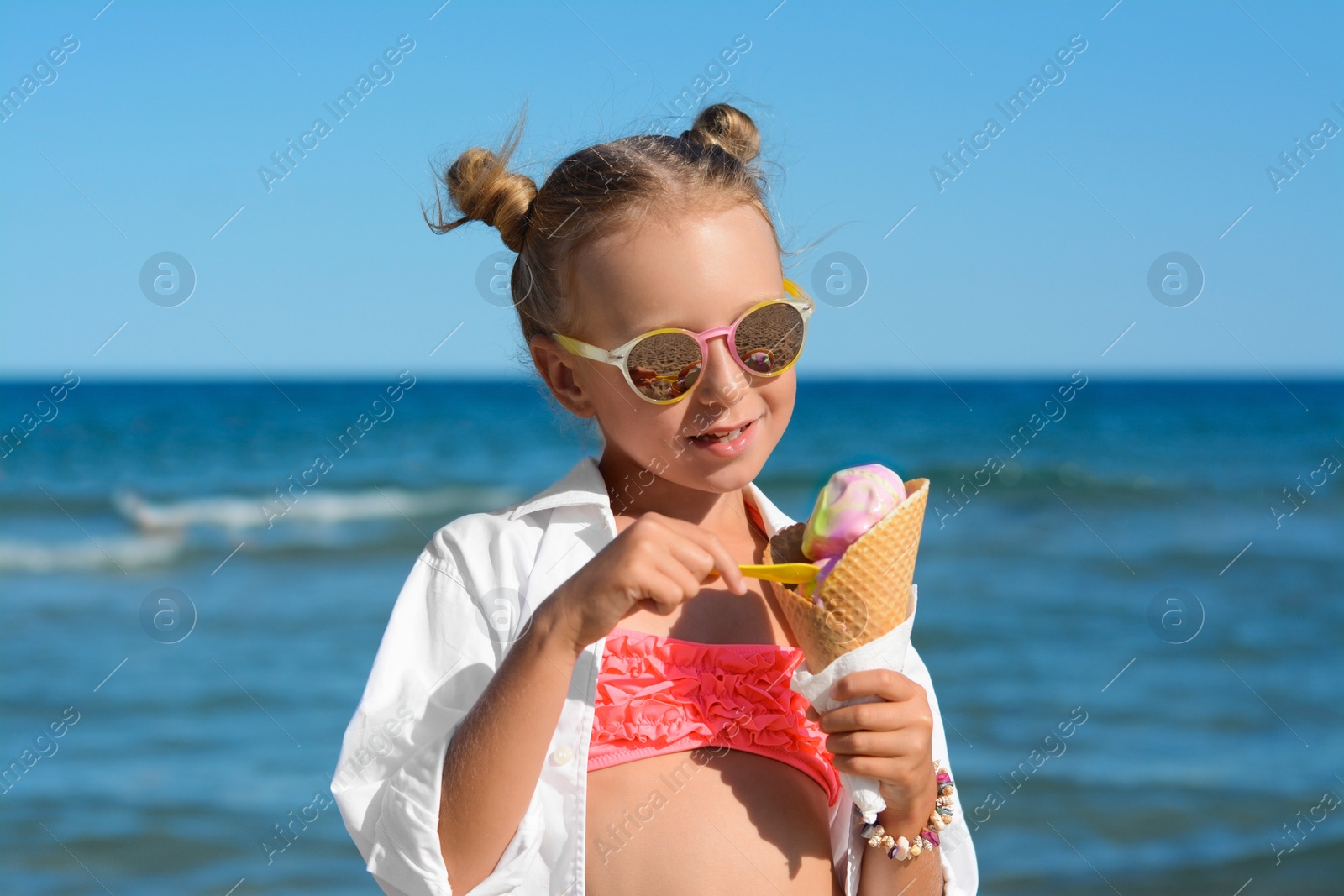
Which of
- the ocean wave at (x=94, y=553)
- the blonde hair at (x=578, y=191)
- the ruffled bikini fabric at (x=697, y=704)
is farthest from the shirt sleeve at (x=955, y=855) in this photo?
the ocean wave at (x=94, y=553)

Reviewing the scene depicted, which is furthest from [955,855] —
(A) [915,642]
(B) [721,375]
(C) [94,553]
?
(C) [94,553]

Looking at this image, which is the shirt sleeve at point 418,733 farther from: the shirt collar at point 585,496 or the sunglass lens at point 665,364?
the sunglass lens at point 665,364

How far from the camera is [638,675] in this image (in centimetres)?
212

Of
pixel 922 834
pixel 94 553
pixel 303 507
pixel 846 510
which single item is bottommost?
pixel 303 507

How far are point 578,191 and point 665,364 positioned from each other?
0.42 meters

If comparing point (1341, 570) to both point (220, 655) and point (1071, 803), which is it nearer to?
point (1071, 803)

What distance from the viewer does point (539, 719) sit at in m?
1.81

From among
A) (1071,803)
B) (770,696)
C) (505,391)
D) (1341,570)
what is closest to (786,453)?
(1341,570)

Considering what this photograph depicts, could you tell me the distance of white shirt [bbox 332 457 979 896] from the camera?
1.93 meters

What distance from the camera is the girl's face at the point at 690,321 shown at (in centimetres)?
209

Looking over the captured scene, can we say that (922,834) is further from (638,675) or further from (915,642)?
(915,642)

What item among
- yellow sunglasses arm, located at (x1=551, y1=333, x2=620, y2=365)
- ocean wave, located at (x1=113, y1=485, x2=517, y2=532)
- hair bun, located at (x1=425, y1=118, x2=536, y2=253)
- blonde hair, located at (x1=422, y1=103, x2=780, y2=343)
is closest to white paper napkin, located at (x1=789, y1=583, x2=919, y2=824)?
yellow sunglasses arm, located at (x1=551, y1=333, x2=620, y2=365)

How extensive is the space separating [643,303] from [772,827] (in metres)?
0.94

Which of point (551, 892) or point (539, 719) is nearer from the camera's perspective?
point (539, 719)
